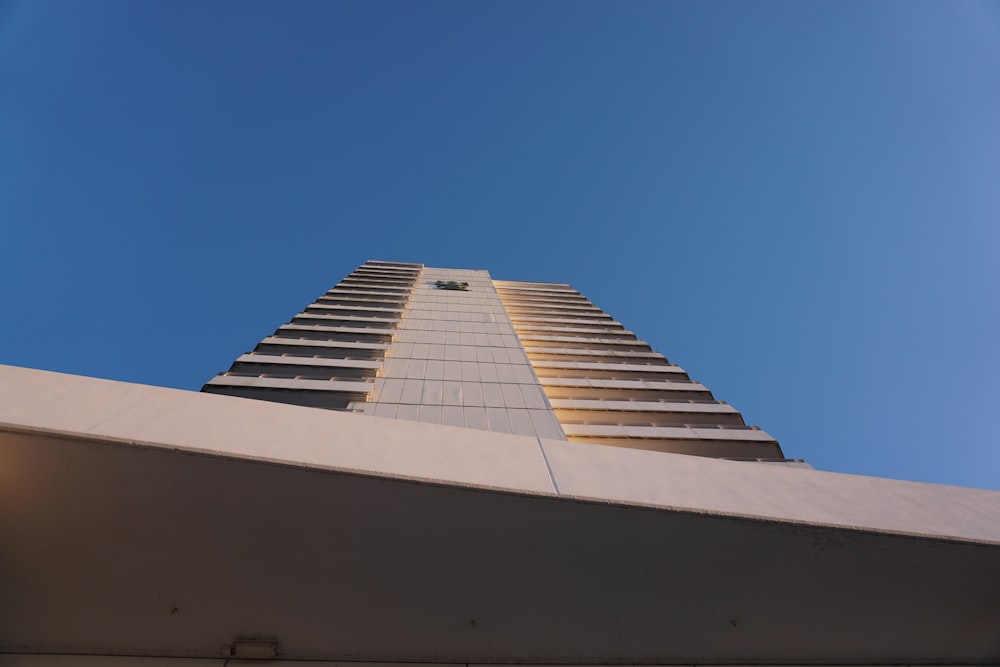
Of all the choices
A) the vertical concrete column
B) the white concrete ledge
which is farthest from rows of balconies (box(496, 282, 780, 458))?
the white concrete ledge

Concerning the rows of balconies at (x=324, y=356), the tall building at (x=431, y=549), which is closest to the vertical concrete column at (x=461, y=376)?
the rows of balconies at (x=324, y=356)

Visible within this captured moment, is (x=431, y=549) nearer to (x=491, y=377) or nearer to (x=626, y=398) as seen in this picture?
(x=491, y=377)

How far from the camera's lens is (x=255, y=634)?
346cm

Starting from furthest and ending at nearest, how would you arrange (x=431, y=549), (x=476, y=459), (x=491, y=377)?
1. (x=491, y=377)
2. (x=476, y=459)
3. (x=431, y=549)

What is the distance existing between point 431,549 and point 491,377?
1043 cm

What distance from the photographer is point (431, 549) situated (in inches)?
131

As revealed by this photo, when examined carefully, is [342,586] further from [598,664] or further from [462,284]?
[462,284]

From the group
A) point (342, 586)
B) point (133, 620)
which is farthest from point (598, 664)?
point (133, 620)

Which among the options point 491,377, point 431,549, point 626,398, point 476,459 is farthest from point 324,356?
point 431,549

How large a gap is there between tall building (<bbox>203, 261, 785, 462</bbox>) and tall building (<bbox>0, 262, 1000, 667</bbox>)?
6.91 meters

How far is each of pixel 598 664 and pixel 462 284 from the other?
80.9ft

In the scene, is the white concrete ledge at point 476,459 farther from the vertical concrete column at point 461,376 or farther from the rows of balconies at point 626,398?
the rows of balconies at point 626,398

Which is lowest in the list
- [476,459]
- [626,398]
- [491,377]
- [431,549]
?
[431,549]

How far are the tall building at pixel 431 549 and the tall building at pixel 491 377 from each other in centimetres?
691
